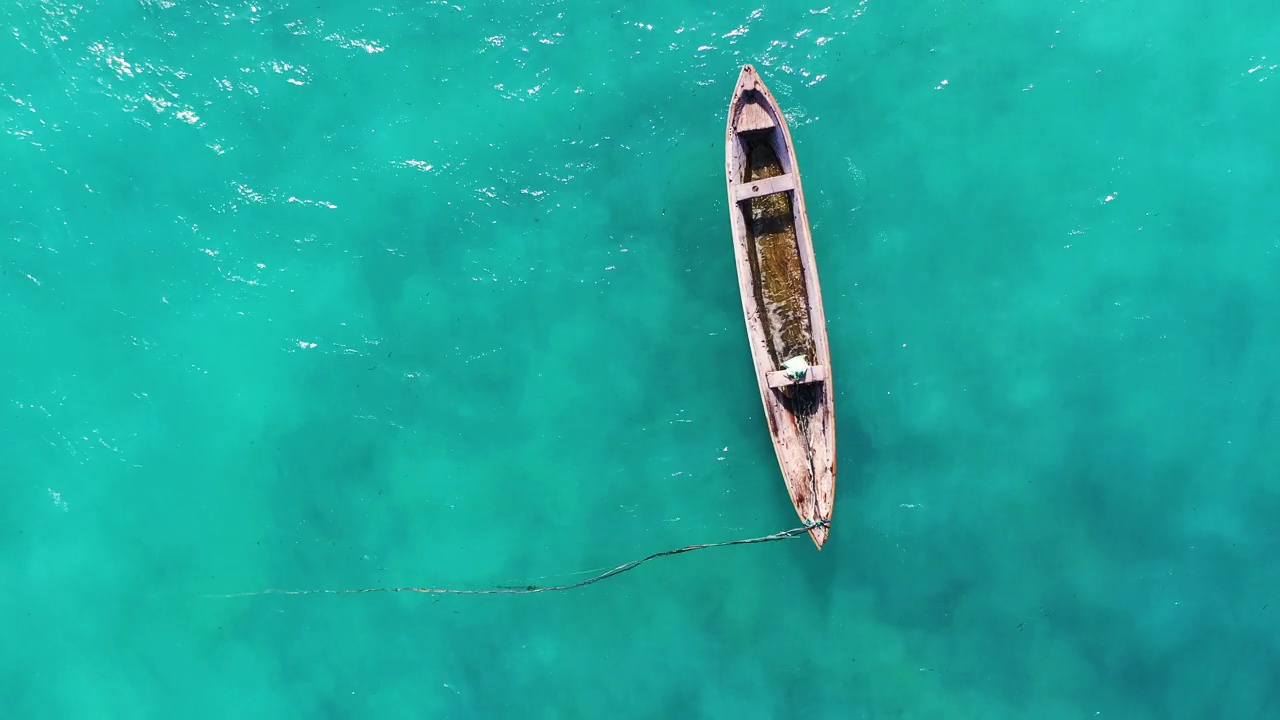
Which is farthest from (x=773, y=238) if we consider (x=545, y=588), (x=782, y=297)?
(x=545, y=588)

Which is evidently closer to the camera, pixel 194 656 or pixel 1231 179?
pixel 1231 179

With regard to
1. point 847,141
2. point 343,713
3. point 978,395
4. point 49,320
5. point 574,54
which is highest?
point 574,54

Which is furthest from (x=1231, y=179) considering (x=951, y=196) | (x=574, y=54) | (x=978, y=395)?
(x=574, y=54)

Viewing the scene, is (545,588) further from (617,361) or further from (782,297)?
(782,297)

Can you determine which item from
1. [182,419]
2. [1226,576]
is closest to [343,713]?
[182,419]

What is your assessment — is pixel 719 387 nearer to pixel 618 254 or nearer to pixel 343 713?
pixel 618 254

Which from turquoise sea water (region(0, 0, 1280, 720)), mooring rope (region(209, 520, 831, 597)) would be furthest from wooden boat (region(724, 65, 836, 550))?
mooring rope (region(209, 520, 831, 597))

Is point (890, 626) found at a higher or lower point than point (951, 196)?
lower
